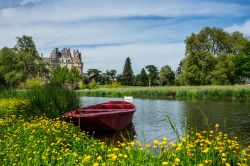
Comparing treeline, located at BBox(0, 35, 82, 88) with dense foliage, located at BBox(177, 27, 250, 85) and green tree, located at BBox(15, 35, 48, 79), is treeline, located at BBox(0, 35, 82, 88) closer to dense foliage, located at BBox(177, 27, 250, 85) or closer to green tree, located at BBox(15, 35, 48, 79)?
green tree, located at BBox(15, 35, 48, 79)

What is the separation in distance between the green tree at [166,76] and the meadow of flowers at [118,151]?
81.8 metres

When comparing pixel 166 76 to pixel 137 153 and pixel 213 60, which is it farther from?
pixel 137 153

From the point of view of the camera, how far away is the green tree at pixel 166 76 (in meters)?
91.6

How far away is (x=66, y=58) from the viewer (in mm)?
139375

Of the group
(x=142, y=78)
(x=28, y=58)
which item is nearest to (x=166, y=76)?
(x=142, y=78)

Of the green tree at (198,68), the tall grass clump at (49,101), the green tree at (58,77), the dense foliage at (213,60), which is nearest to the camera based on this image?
the tall grass clump at (49,101)

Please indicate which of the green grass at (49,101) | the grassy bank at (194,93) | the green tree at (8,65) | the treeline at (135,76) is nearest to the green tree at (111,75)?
the treeline at (135,76)

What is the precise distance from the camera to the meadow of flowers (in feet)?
16.0

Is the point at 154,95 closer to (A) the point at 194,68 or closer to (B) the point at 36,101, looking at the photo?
(A) the point at 194,68

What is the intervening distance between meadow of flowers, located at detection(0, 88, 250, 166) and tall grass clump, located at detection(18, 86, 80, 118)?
2.95 m

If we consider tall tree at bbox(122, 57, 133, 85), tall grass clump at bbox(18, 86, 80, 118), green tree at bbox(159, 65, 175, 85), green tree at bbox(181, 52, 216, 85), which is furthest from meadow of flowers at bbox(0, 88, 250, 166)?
tall tree at bbox(122, 57, 133, 85)

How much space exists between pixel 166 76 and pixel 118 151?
87721 mm

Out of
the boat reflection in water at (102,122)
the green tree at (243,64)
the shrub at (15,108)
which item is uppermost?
the green tree at (243,64)

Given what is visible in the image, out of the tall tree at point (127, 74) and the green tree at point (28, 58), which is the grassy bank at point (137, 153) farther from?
the tall tree at point (127, 74)
